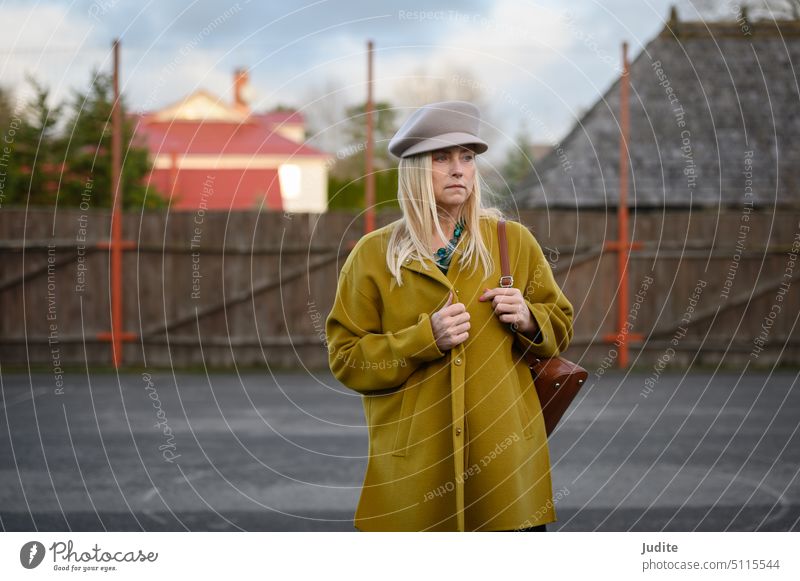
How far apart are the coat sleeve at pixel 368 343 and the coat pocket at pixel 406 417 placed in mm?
44

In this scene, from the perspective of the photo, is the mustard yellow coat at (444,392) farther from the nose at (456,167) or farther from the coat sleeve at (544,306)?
the nose at (456,167)

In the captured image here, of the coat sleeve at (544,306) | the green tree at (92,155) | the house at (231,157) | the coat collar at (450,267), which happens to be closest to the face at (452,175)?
the coat collar at (450,267)

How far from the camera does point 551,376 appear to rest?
3445mm

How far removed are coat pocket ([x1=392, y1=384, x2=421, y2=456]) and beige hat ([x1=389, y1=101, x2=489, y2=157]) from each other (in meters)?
0.74

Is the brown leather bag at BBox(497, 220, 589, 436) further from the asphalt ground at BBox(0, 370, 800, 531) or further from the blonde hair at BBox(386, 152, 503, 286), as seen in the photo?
the asphalt ground at BBox(0, 370, 800, 531)

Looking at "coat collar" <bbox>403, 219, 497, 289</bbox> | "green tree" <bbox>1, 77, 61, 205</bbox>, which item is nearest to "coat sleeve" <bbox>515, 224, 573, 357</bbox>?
"coat collar" <bbox>403, 219, 497, 289</bbox>

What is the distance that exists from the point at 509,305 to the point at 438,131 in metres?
0.59

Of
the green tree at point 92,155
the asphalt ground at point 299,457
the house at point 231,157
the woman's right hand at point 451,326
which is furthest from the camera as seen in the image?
the house at point 231,157

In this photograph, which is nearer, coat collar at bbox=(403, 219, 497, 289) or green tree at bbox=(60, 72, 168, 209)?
coat collar at bbox=(403, 219, 497, 289)

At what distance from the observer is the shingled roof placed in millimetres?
17438

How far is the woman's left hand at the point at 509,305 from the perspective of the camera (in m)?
3.26

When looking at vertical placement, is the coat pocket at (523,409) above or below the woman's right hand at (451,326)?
below

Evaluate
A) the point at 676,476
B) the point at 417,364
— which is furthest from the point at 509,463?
the point at 676,476

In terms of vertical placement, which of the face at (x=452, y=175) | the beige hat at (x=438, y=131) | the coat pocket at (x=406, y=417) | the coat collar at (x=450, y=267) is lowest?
the coat pocket at (x=406, y=417)
